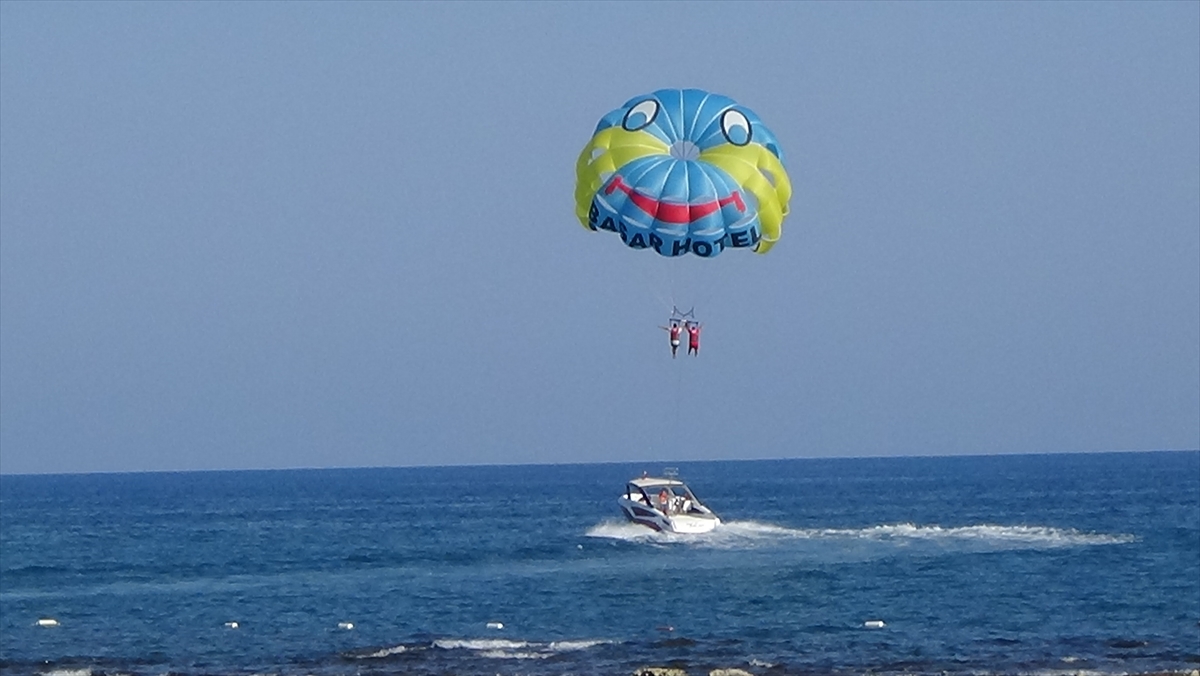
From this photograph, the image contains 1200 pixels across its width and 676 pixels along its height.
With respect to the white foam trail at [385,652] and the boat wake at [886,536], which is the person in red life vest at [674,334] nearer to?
the white foam trail at [385,652]

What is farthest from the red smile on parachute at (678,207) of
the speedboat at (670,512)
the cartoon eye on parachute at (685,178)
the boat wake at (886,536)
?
the speedboat at (670,512)

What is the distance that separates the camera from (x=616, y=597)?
157ft

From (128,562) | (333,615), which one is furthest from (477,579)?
(128,562)

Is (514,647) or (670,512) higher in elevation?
(670,512)

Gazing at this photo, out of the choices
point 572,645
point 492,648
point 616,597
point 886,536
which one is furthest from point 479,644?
point 886,536

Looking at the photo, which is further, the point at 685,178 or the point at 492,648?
the point at 492,648

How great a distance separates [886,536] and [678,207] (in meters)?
40.6

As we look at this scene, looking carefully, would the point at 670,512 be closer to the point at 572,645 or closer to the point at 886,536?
the point at 886,536

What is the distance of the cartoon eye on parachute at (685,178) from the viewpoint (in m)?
31.1

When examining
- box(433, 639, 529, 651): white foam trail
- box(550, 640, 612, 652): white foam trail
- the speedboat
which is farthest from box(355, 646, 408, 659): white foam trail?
the speedboat

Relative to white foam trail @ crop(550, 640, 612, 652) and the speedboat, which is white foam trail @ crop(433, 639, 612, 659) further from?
the speedboat

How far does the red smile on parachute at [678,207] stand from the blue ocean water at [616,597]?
27.5 ft

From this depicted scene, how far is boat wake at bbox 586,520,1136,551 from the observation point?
63.4m

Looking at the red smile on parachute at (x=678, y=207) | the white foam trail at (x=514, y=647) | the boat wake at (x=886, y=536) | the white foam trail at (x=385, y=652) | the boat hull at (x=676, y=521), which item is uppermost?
the red smile on parachute at (x=678, y=207)
